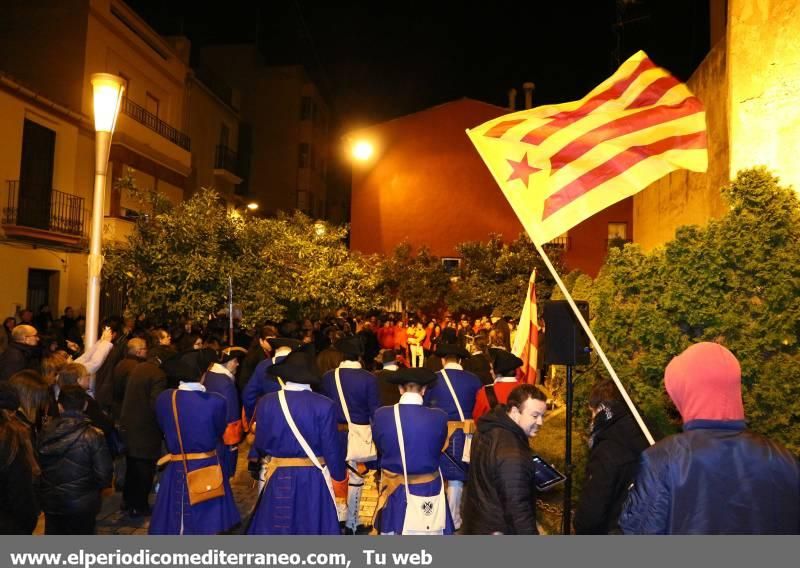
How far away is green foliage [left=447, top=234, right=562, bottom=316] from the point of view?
78.7 feet

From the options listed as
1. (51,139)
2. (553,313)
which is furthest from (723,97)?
(51,139)

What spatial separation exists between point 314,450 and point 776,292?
4.01m

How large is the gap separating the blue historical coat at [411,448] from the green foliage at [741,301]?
79.0 inches

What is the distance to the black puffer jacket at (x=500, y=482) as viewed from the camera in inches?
138

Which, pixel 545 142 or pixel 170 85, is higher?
pixel 170 85

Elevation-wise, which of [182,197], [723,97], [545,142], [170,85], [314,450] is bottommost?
[314,450]

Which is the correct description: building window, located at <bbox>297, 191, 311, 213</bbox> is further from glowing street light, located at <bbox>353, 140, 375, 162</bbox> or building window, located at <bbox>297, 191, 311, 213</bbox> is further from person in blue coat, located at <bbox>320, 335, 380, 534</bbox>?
person in blue coat, located at <bbox>320, 335, 380, 534</bbox>

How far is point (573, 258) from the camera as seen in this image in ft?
90.2

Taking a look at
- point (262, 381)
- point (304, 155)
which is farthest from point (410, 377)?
point (304, 155)

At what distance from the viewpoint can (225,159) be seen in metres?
29.4

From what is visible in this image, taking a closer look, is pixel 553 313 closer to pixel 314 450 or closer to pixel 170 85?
pixel 314 450

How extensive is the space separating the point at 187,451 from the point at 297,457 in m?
1.25

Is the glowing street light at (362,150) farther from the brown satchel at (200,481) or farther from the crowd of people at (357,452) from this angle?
the brown satchel at (200,481)

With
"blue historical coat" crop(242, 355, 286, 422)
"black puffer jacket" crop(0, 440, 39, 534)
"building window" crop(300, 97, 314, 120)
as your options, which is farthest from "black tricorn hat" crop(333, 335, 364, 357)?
"building window" crop(300, 97, 314, 120)
